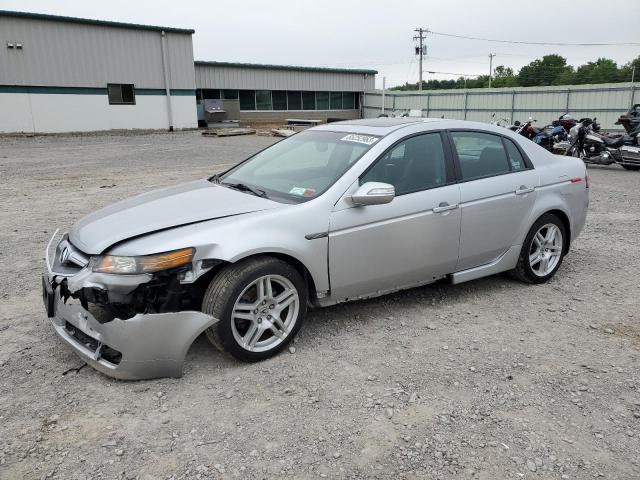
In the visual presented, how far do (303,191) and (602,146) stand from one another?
12.1 meters

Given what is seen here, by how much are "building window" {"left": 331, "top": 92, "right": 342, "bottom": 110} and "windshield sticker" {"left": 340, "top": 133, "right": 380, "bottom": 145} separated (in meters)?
37.4

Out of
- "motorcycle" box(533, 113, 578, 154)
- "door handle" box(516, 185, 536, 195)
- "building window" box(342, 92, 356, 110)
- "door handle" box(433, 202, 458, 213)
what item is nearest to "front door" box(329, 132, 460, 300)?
"door handle" box(433, 202, 458, 213)

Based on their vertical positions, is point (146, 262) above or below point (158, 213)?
below

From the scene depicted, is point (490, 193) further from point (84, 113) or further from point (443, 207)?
point (84, 113)

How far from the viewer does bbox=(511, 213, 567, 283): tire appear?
16.1 feet

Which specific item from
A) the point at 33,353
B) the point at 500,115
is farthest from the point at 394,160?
the point at 500,115

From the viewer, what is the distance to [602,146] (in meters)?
13.4

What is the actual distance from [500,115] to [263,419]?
92.7ft

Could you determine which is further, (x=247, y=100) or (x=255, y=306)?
(x=247, y=100)

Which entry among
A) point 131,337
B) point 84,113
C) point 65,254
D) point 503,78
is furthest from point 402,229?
point 503,78

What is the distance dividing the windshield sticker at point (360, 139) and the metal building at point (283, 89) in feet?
101

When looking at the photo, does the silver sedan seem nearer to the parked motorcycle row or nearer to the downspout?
the parked motorcycle row

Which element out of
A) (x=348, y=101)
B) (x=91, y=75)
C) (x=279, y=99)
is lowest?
(x=348, y=101)

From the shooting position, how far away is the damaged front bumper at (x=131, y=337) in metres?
3.08
